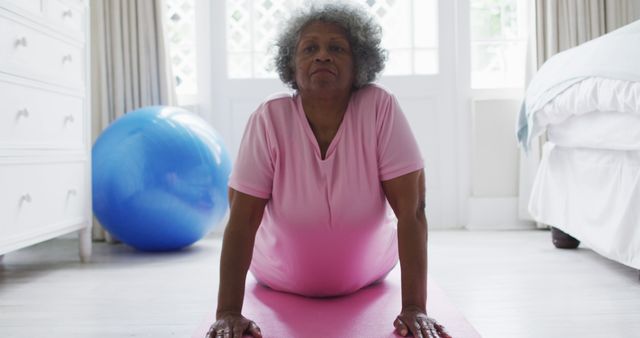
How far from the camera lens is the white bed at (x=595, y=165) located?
2.00 m

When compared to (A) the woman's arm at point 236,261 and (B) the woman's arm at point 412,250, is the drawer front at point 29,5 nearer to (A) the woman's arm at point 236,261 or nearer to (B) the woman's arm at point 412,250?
(A) the woman's arm at point 236,261

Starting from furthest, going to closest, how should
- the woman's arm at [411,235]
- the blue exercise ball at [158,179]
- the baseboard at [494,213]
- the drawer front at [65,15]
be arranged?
the baseboard at [494,213]
the blue exercise ball at [158,179]
the drawer front at [65,15]
the woman's arm at [411,235]

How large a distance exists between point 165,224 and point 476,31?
6.59 feet

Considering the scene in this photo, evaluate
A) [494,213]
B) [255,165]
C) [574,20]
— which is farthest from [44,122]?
[574,20]

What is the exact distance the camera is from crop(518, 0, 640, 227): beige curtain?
3.32m

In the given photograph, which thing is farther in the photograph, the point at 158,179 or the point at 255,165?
the point at 158,179

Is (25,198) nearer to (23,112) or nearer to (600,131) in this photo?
(23,112)

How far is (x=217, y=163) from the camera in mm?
2785

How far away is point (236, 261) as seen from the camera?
136cm

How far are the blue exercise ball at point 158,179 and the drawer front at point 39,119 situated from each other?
0.59 feet

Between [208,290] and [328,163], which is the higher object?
[328,163]

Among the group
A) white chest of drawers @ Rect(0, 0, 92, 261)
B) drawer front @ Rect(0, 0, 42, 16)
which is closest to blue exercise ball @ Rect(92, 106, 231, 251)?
white chest of drawers @ Rect(0, 0, 92, 261)

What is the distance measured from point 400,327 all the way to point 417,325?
36 millimetres

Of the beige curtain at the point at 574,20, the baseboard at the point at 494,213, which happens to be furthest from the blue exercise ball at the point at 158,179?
the beige curtain at the point at 574,20
